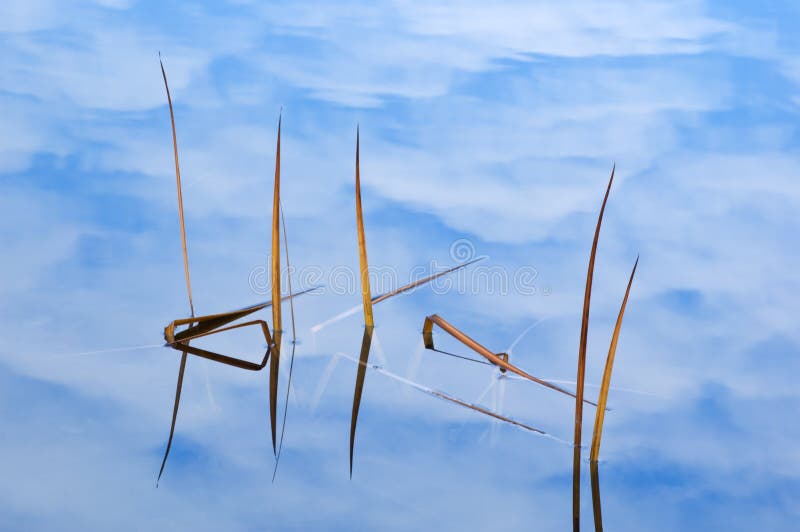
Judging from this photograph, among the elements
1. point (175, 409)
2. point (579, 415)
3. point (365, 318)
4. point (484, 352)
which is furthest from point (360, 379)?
point (579, 415)

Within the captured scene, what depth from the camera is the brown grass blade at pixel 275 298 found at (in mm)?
1943

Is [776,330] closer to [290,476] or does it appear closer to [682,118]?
[290,476]

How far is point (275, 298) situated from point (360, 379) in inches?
11.1

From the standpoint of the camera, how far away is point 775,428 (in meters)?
2.07

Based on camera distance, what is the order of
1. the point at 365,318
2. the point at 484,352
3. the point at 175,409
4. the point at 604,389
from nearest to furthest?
the point at 604,389, the point at 175,409, the point at 484,352, the point at 365,318

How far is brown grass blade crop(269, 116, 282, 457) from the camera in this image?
1943 millimetres

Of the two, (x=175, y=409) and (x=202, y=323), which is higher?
(x=202, y=323)

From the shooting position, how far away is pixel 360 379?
2141 millimetres

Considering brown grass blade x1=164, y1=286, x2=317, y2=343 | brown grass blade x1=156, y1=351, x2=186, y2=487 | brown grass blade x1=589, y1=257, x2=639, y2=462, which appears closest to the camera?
brown grass blade x1=589, y1=257, x2=639, y2=462

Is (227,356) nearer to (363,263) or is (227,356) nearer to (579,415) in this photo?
(363,263)

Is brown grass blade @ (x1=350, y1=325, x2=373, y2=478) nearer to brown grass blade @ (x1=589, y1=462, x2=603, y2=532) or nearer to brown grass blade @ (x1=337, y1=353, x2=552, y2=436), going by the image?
brown grass blade @ (x1=337, y1=353, x2=552, y2=436)

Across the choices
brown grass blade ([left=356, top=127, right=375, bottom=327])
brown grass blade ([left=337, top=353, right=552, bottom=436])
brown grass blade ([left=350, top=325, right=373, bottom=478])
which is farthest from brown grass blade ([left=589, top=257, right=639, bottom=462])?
brown grass blade ([left=356, top=127, right=375, bottom=327])

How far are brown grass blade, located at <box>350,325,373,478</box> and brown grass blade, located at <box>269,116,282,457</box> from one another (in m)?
0.17

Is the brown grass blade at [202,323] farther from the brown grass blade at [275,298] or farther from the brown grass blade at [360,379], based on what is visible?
the brown grass blade at [360,379]
